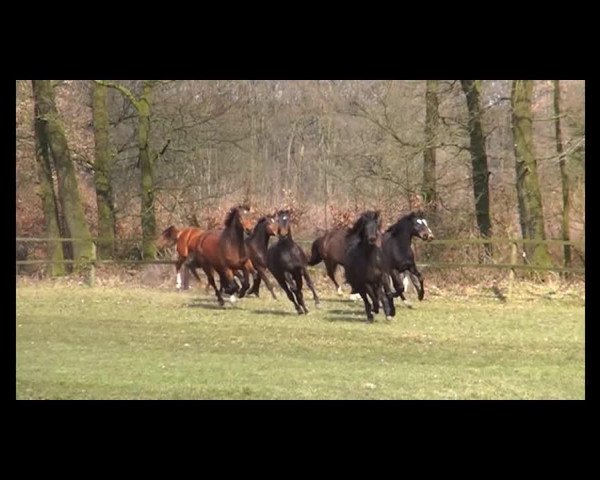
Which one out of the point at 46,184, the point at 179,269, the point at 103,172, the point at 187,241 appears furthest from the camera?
the point at 46,184

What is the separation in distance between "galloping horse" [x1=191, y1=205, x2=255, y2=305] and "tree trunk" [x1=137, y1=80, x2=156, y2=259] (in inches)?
346

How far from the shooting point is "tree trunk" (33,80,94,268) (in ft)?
86.1

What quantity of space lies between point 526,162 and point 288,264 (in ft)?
31.8

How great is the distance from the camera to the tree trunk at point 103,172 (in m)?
26.9

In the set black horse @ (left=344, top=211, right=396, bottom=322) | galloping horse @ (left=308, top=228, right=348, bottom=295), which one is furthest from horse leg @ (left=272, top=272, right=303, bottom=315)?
galloping horse @ (left=308, top=228, right=348, bottom=295)

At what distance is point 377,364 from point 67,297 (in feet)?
34.6

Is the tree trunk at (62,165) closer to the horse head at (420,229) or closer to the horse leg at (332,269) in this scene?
the horse leg at (332,269)

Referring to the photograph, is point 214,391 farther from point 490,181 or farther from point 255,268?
point 490,181

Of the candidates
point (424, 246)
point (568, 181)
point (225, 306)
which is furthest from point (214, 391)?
point (568, 181)

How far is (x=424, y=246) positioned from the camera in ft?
78.0

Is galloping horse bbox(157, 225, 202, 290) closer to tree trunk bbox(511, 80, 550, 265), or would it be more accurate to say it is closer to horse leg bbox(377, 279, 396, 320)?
horse leg bbox(377, 279, 396, 320)

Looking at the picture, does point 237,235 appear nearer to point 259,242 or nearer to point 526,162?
point 259,242

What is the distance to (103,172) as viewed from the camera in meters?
27.5

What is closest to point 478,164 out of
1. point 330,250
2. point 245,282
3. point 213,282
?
point 330,250
